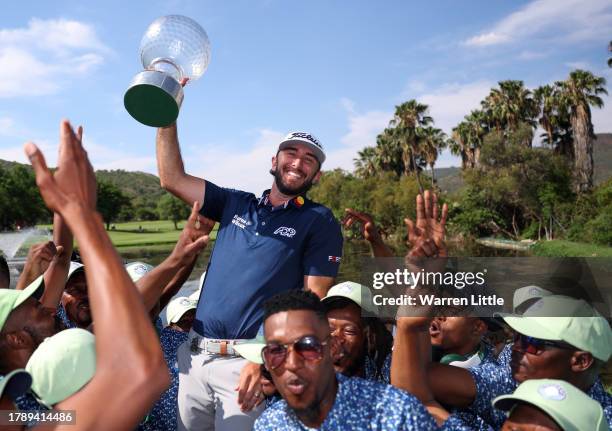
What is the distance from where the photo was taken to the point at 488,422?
9.36 feet

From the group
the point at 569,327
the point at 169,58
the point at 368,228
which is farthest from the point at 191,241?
the point at 569,327

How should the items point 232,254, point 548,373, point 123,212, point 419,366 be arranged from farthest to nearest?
point 123,212 < point 232,254 < point 548,373 < point 419,366

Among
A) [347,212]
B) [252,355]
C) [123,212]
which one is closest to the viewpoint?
[252,355]

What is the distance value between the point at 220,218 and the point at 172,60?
4.01ft

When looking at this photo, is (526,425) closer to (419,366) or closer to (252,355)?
(419,366)

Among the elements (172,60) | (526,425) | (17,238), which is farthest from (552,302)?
(17,238)

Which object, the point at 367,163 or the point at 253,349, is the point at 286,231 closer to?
the point at 253,349

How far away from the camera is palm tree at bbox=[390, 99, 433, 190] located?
56344 mm

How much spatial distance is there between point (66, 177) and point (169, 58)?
2551 mm

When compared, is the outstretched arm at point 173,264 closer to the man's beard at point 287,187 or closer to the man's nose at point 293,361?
the man's beard at point 287,187

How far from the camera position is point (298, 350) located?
89.1 inches

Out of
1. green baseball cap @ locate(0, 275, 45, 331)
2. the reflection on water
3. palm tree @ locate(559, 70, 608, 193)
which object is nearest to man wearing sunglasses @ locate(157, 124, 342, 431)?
green baseball cap @ locate(0, 275, 45, 331)

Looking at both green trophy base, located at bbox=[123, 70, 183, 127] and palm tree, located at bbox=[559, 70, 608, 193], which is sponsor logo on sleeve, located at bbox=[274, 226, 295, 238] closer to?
green trophy base, located at bbox=[123, 70, 183, 127]

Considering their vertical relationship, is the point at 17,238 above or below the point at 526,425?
above
